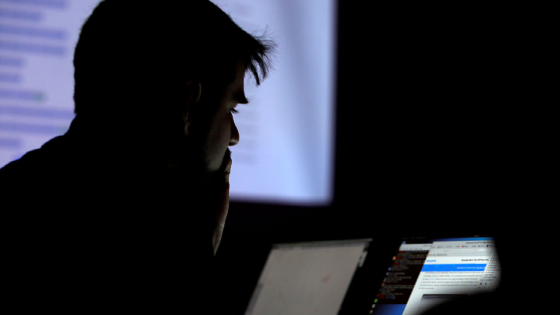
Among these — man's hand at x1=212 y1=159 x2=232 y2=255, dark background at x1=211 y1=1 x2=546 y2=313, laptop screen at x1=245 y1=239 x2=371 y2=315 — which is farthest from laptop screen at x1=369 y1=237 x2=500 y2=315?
man's hand at x1=212 y1=159 x2=232 y2=255

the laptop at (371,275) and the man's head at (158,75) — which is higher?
the man's head at (158,75)

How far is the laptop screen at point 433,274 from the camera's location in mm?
964

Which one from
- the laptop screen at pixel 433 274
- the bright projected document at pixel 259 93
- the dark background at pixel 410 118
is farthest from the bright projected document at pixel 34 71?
the laptop screen at pixel 433 274

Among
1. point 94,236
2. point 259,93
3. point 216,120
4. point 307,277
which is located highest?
point 259,93

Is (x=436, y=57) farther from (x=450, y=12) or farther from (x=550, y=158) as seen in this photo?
(x=550, y=158)

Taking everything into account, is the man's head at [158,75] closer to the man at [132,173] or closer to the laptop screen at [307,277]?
the man at [132,173]

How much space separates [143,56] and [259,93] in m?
0.94

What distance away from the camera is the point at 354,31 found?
193cm

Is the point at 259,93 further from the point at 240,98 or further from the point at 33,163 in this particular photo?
the point at 33,163

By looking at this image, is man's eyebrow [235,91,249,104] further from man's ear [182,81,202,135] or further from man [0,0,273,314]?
man's ear [182,81,202,135]

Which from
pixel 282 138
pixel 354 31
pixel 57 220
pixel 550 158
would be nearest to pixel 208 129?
pixel 57 220

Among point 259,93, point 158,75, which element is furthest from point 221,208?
point 259,93

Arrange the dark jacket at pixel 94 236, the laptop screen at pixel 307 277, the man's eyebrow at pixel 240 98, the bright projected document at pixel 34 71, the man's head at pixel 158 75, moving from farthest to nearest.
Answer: the bright projected document at pixel 34 71, the laptop screen at pixel 307 277, the man's eyebrow at pixel 240 98, the man's head at pixel 158 75, the dark jacket at pixel 94 236

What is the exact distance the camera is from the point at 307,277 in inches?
49.6
